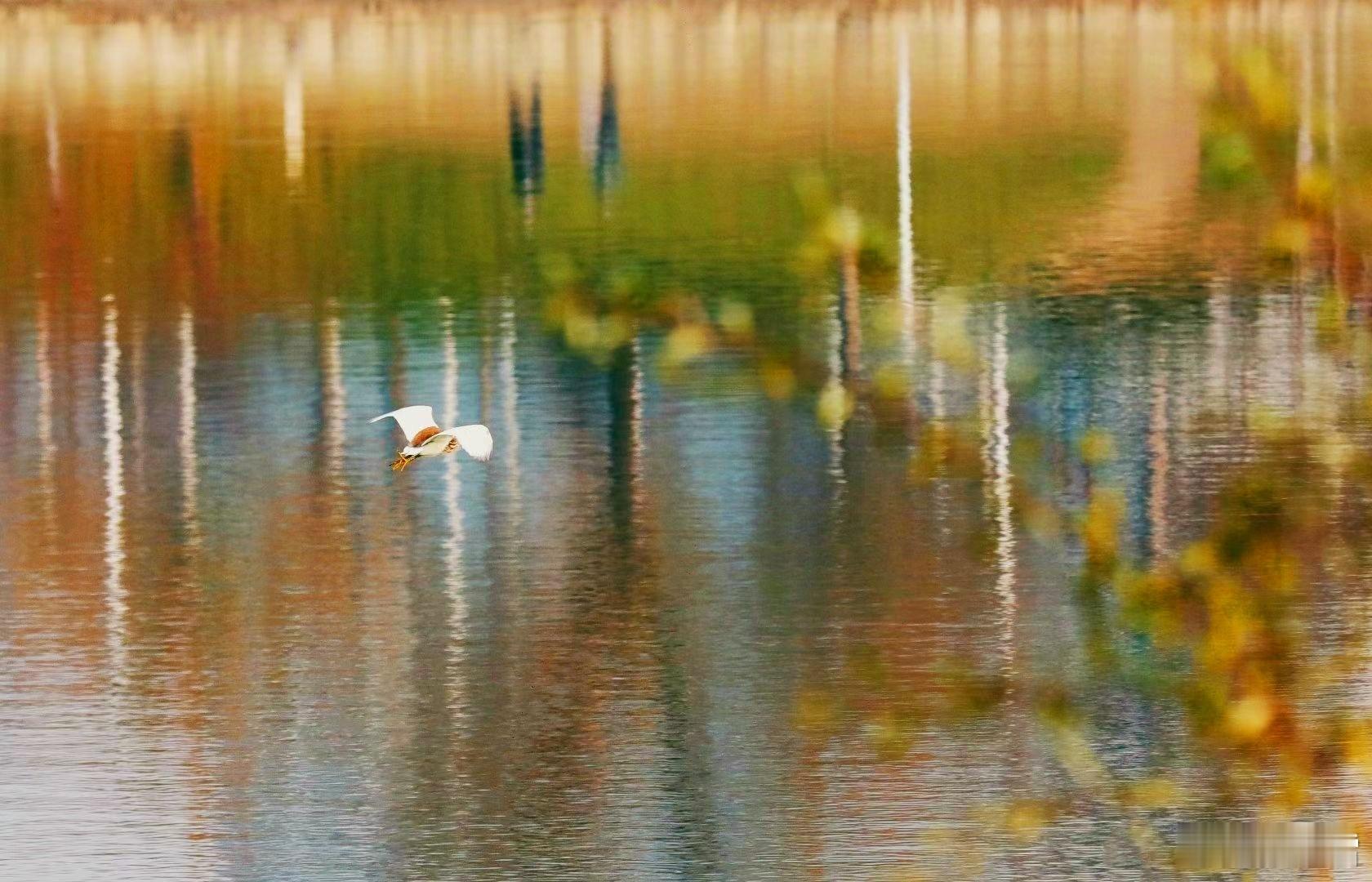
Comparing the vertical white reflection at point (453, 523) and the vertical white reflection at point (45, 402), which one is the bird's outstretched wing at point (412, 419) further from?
the vertical white reflection at point (45, 402)

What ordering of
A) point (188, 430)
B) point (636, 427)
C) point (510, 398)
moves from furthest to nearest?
point (510, 398) < point (188, 430) < point (636, 427)

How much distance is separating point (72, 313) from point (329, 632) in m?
12.4

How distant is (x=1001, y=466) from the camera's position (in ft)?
51.5

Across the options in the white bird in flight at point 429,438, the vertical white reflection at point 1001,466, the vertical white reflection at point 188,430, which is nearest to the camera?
the white bird in flight at point 429,438

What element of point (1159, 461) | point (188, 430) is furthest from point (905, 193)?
point (1159, 461)

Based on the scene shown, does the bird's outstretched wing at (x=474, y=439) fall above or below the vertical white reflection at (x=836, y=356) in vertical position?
above

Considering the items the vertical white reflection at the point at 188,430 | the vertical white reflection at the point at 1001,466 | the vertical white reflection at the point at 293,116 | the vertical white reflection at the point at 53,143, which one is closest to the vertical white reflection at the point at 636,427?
the vertical white reflection at the point at 1001,466

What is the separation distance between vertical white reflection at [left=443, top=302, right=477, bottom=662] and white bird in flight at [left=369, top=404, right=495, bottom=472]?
597 centimetres

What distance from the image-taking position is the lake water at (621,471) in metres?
12.0

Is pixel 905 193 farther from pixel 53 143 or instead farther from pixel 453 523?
pixel 453 523

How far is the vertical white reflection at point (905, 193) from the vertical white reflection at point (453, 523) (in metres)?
2.94

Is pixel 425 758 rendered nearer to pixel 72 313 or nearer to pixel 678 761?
pixel 678 761

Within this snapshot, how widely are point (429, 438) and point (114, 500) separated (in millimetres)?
10912

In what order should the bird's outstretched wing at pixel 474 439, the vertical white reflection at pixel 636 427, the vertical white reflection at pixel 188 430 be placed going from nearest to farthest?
1. the bird's outstretched wing at pixel 474 439
2. the vertical white reflection at pixel 188 430
3. the vertical white reflection at pixel 636 427
